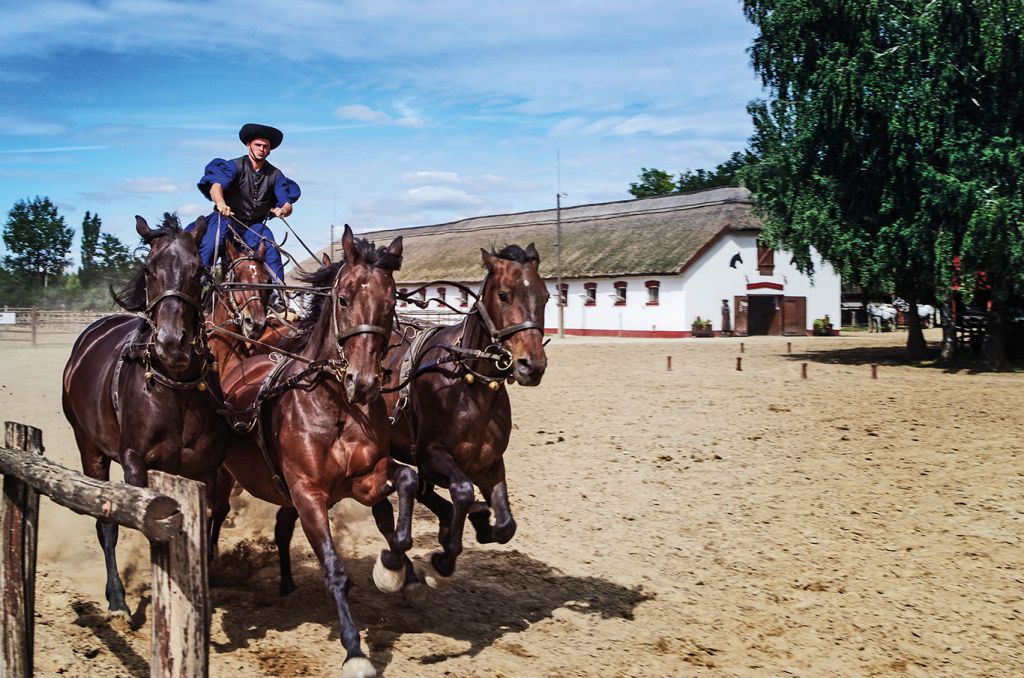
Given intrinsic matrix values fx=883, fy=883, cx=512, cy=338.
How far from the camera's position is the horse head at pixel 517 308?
228 inches

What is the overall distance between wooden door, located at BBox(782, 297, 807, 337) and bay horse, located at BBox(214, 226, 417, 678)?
39.5 metres

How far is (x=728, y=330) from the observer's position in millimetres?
41000

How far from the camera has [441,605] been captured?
6641 millimetres

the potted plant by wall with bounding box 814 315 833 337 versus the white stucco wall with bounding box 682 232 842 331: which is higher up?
the white stucco wall with bounding box 682 232 842 331

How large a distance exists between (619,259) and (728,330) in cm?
649

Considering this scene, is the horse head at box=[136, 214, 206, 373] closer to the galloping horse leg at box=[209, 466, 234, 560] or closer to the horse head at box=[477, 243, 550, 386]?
the galloping horse leg at box=[209, 466, 234, 560]

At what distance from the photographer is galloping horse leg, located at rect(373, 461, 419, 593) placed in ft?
17.4

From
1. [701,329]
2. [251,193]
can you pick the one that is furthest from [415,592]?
[701,329]

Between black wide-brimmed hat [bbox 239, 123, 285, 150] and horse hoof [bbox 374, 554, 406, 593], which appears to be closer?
horse hoof [bbox 374, 554, 406, 593]

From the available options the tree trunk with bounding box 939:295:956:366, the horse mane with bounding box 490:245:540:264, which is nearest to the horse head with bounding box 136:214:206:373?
the horse mane with bounding box 490:245:540:264

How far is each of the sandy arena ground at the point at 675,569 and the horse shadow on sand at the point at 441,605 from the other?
3cm

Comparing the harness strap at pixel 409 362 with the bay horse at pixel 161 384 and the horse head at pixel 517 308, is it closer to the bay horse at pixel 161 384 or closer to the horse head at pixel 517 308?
the horse head at pixel 517 308

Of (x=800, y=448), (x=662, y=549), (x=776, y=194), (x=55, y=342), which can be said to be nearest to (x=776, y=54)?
(x=776, y=194)

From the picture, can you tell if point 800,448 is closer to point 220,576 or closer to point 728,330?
point 220,576
